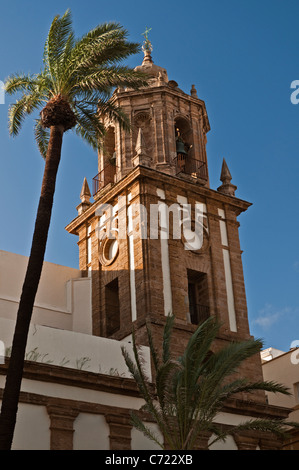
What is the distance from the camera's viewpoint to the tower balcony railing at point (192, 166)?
103 ft

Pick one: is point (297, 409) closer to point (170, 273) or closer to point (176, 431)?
point (170, 273)

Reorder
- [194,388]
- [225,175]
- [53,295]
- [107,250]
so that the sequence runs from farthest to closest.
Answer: [225,175] → [107,250] → [53,295] → [194,388]

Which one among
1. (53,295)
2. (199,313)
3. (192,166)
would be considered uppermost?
(192,166)

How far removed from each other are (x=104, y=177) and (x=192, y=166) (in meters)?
3.52

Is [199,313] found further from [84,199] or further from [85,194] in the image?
[85,194]

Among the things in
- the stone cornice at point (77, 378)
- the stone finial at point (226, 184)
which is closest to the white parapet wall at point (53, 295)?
the stone cornice at point (77, 378)

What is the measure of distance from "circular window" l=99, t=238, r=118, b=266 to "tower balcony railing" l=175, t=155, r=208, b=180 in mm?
4066

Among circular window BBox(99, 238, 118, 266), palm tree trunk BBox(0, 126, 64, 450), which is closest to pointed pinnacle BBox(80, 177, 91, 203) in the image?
circular window BBox(99, 238, 118, 266)

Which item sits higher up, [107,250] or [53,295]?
[107,250]

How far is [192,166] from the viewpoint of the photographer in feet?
103

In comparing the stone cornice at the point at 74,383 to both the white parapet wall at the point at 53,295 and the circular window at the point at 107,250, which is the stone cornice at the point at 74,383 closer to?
the white parapet wall at the point at 53,295

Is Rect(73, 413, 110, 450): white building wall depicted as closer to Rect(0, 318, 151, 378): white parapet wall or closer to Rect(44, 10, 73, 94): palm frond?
Rect(0, 318, 151, 378): white parapet wall

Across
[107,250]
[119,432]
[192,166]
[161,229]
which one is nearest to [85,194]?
[107,250]
